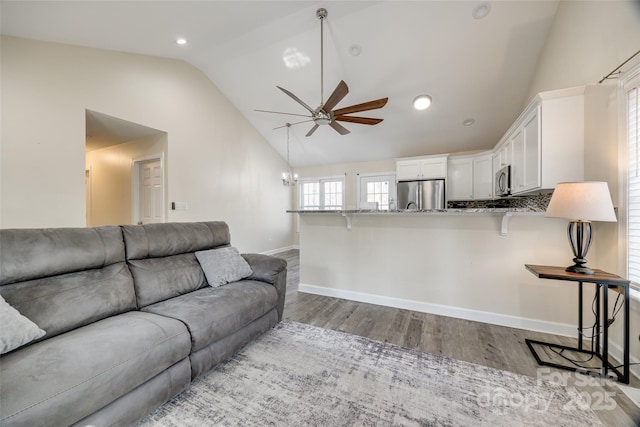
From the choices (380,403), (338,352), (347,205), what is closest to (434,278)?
(338,352)

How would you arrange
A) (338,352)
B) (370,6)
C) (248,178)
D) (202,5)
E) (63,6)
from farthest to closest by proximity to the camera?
(248,178)
(370,6)
(202,5)
(63,6)
(338,352)

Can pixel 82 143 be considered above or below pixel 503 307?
above

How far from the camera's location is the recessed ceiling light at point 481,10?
9.34 feet

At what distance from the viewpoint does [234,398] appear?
59.3 inches

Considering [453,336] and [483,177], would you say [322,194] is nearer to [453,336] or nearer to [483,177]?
[483,177]

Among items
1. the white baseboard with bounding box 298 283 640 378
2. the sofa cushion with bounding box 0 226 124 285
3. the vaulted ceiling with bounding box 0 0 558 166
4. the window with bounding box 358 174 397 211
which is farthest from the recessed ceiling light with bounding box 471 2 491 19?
the sofa cushion with bounding box 0 226 124 285

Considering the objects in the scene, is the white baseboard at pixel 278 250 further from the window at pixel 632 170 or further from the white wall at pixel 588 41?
the white wall at pixel 588 41

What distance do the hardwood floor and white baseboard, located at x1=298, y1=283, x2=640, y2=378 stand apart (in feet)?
0.22

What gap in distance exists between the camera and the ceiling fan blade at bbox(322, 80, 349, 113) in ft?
8.28

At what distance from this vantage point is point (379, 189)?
20.5 feet

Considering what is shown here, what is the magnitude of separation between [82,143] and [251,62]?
2.71m

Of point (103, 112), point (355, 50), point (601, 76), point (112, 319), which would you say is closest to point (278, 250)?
point (103, 112)

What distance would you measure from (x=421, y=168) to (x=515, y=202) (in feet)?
5.89

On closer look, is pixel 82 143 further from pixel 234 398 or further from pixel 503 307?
pixel 503 307
